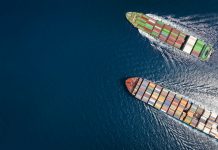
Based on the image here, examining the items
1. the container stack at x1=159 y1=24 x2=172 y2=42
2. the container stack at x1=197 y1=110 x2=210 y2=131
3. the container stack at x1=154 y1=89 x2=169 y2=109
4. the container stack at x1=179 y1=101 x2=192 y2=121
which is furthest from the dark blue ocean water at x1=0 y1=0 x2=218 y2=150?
the container stack at x1=159 y1=24 x2=172 y2=42

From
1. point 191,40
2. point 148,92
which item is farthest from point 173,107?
point 191,40

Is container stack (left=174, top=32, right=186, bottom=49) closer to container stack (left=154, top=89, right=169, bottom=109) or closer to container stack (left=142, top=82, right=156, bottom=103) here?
container stack (left=142, top=82, right=156, bottom=103)

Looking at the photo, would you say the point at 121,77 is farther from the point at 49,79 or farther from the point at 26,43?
the point at 26,43

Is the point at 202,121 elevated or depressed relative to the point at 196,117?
depressed

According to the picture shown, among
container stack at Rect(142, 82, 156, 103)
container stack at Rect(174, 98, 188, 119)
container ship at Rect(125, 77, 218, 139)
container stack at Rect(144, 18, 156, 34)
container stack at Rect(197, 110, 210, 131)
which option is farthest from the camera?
container stack at Rect(144, 18, 156, 34)

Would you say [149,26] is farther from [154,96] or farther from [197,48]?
[154,96]

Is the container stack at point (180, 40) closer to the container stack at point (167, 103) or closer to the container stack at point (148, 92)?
the container stack at point (148, 92)
